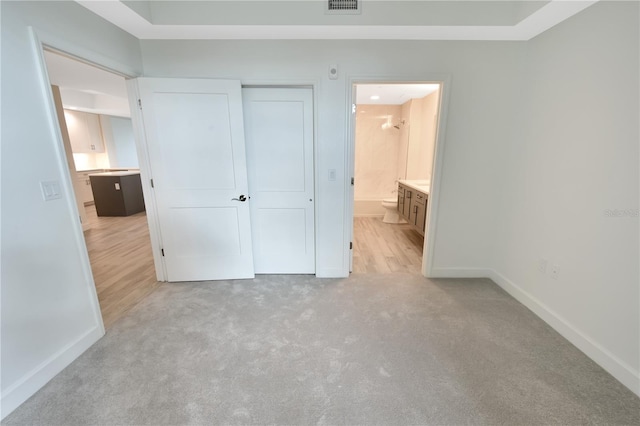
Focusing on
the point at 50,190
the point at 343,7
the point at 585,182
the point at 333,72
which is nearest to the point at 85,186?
the point at 50,190

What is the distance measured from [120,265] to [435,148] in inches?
151

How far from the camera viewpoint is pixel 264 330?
81.1 inches

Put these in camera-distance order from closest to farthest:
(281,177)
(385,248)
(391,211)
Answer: (281,177), (385,248), (391,211)

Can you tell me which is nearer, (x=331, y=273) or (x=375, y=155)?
(x=331, y=273)

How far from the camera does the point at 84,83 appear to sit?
407 centimetres

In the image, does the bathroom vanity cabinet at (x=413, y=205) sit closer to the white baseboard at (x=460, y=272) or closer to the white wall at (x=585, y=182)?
the white baseboard at (x=460, y=272)

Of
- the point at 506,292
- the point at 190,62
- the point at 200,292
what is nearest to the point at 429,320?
the point at 506,292

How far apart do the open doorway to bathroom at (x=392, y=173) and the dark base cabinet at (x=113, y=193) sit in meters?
4.81

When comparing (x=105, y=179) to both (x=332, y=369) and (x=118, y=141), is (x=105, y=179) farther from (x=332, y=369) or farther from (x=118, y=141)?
(x=332, y=369)

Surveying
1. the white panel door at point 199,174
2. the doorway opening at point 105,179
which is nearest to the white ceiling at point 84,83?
the doorway opening at point 105,179

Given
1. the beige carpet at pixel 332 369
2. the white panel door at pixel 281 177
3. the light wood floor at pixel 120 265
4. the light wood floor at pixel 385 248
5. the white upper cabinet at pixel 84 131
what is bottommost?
the beige carpet at pixel 332 369

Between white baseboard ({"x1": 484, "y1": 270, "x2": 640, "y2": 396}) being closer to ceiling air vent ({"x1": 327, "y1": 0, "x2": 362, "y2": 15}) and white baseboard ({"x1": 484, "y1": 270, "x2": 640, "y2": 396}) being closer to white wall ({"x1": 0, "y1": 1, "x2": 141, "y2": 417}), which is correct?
ceiling air vent ({"x1": 327, "y1": 0, "x2": 362, "y2": 15})

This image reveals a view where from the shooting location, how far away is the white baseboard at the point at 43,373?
1.41m

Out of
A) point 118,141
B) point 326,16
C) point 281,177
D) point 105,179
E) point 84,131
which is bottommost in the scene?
point 105,179
